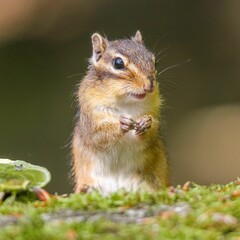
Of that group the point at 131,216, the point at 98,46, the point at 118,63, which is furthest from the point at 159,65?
the point at 131,216

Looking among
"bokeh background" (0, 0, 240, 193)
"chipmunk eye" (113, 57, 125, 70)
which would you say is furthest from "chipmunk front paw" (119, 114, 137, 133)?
"bokeh background" (0, 0, 240, 193)

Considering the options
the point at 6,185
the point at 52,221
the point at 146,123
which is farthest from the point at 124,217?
the point at 146,123

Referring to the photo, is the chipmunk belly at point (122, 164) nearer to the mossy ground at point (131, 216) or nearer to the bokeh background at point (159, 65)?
the mossy ground at point (131, 216)

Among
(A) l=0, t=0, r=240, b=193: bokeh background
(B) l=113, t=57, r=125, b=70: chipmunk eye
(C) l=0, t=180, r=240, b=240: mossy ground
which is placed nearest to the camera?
(C) l=0, t=180, r=240, b=240: mossy ground

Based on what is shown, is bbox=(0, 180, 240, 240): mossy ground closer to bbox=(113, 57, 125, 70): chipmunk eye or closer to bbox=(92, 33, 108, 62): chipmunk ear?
bbox=(113, 57, 125, 70): chipmunk eye

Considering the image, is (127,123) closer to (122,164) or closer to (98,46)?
(122,164)

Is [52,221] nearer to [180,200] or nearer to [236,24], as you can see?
[180,200]

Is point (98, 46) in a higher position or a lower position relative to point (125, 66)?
higher
